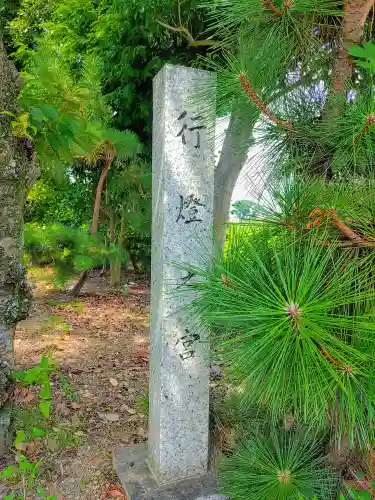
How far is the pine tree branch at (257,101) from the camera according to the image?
3.28 ft

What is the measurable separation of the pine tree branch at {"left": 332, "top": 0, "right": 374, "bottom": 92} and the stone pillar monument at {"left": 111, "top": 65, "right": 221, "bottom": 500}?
48 centimetres

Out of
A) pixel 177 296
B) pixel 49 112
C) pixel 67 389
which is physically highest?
pixel 49 112

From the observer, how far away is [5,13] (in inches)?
289

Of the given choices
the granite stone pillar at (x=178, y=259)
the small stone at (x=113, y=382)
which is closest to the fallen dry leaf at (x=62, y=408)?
the small stone at (x=113, y=382)

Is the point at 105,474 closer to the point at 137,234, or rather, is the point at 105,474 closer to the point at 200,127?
the point at 200,127

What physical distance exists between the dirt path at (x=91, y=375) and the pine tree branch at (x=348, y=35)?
1.66 meters

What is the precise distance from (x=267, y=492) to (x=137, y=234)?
175 inches

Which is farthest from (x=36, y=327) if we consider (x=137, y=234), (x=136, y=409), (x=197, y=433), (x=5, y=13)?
(x=5, y=13)

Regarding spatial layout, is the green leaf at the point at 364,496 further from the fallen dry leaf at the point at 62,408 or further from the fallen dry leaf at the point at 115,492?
the fallen dry leaf at the point at 62,408

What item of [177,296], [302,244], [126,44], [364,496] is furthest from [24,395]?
[126,44]

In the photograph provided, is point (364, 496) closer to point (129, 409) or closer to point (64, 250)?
point (129, 409)

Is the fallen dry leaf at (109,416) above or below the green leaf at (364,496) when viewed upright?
below

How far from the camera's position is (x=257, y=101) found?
103 centimetres

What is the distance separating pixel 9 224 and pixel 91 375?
140 centimetres
